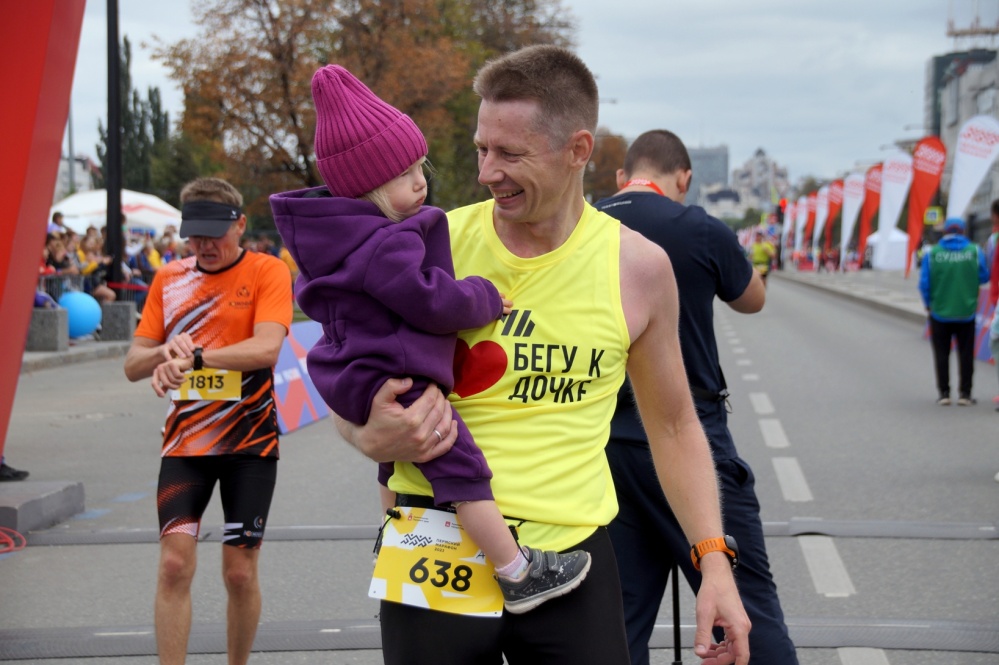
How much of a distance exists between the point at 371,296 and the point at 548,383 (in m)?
0.41

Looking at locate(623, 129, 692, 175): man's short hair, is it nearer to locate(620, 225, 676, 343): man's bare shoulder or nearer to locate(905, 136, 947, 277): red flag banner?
locate(620, 225, 676, 343): man's bare shoulder

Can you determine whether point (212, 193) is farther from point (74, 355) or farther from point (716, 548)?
point (74, 355)

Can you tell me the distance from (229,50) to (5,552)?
85.3 ft

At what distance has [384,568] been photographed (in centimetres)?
243

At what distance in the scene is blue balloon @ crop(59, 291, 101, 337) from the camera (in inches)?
833

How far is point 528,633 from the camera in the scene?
7.91 ft

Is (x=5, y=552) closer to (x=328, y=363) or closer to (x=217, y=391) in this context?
(x=217, y=391)

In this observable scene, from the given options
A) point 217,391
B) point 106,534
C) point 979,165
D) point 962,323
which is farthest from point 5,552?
point 979,165

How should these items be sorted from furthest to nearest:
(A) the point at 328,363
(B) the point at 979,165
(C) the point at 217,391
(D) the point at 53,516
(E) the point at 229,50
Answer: (E) the point at 229,50
(B) the point at 979,165
(D) the point at 53,516
(C) the point at 217,391
(A) the point at 328,363

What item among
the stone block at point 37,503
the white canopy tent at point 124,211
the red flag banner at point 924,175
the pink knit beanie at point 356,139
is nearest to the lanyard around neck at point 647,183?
the pink knit beanie at point 356,139

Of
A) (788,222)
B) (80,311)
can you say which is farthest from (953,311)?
(788,222)

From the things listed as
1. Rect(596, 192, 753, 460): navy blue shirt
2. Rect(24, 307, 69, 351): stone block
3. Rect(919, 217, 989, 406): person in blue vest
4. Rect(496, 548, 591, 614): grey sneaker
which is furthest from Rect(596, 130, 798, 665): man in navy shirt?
Rect(24, 307, 69, 351): stone block

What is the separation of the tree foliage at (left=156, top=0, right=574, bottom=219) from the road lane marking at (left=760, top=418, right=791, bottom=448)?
21.1 meters

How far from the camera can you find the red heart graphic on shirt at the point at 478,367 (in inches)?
97.6
